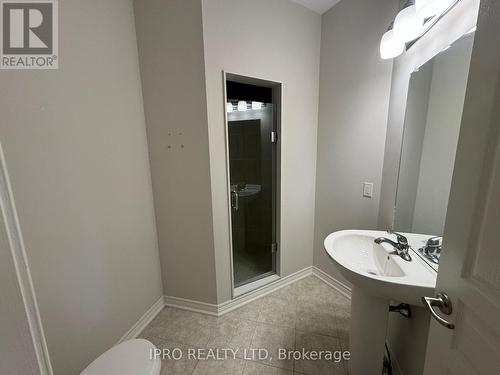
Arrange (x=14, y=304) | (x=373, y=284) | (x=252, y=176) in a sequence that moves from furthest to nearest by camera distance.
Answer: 1. (x=252, y=176)
2. (x=373, y=284)
3. (x=14, y=304)

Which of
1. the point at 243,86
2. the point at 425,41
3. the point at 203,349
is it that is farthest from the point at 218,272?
the point at 425,41

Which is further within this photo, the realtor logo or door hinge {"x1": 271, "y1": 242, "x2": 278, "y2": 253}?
door hinge {"x1": 271, "y1": 242, "x2": 278, "y2": 253}

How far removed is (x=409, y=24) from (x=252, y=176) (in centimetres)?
157

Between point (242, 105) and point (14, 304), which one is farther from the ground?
point (242, 105)

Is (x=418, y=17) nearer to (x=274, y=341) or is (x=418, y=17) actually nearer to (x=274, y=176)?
(x=274, y=176)

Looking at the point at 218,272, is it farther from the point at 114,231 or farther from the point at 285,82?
the point at 285,82

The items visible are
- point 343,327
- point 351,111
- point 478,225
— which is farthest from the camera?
point 351,111

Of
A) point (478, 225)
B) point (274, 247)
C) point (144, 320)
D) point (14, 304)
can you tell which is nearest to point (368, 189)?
point (274, 247)

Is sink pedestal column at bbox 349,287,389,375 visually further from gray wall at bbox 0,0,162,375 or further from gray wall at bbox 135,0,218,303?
gray wall at bbox 0,0,162,375

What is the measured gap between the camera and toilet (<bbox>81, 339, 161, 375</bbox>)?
942mm

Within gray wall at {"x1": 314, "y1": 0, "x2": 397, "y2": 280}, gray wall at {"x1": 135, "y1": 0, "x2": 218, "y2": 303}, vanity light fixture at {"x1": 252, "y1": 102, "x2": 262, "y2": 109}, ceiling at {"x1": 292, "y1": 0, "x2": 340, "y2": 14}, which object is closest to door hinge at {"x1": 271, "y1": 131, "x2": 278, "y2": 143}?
vanity light fixture at {"x1": 252, "y1": 102, "x2": 262, "y2": 109}

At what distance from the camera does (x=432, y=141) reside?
→ 111 cm

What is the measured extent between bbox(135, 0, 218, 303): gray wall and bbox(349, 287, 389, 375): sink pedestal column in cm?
107

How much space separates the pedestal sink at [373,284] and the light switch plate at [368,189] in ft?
1.34
